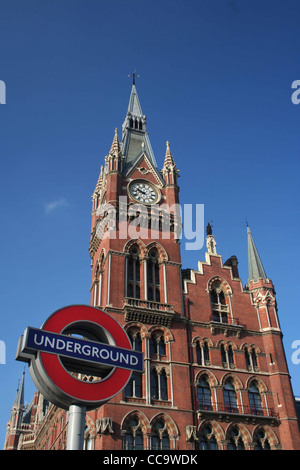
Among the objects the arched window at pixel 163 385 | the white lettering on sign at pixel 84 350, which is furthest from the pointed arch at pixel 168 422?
the white lettering on sign at pixel 84 350

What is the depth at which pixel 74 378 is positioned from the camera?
25.0 m

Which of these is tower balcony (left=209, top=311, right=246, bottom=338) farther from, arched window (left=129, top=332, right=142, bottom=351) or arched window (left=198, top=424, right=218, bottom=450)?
arched window (left=198, top=424, right=218, bottom=450)

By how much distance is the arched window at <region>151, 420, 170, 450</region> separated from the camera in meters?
41.0

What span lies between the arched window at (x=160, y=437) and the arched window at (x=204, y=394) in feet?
13.6

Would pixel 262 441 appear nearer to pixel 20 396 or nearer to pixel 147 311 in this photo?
pixel 147 311

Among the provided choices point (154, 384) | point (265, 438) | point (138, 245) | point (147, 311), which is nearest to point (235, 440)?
point (265, 438)

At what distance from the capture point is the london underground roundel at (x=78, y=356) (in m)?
24.4

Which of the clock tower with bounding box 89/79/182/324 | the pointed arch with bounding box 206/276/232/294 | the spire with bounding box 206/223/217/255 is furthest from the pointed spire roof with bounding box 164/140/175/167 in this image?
the pointed arch with bounding box 206/276/232/294

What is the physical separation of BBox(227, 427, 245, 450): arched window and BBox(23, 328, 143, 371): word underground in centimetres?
2015

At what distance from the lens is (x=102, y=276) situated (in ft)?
167

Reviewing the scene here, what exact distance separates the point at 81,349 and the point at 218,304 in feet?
90.1

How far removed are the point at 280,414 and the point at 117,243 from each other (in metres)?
21.8

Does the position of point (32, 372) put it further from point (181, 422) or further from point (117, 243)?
point (117, 243)
